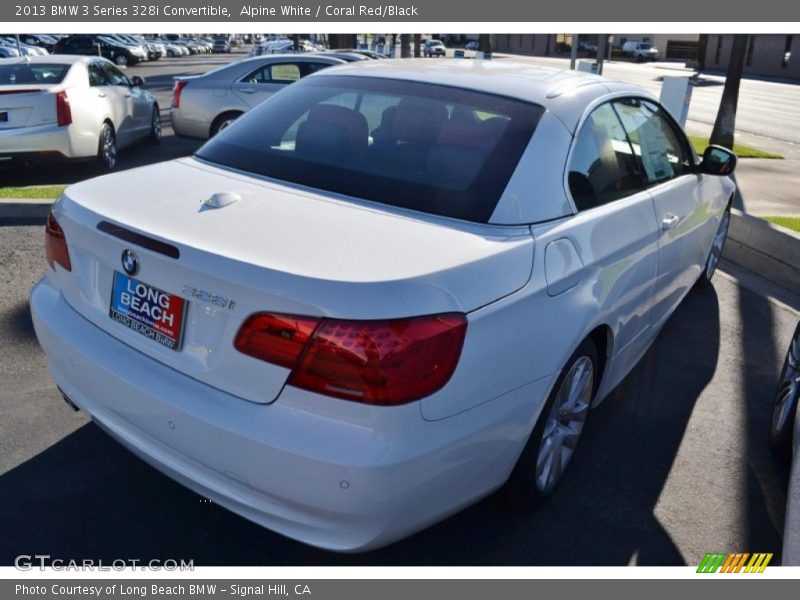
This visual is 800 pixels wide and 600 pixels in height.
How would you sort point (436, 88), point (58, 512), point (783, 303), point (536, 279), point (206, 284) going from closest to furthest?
point (206, 284) → point (536, 279) → point (58, 512) → point (436, 88) → point (783, 303)

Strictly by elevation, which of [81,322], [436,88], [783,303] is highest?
[436,88]

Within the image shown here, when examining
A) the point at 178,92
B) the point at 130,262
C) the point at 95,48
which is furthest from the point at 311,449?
the point at 95,48

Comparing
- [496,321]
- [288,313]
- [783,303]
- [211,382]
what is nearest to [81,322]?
[211,382]

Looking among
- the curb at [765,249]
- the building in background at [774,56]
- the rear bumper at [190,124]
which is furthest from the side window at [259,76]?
the building in background at [774,56]

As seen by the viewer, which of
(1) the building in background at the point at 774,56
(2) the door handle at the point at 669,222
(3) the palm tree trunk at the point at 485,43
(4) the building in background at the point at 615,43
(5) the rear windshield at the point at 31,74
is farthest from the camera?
(4) the building in background at the point at 615,43

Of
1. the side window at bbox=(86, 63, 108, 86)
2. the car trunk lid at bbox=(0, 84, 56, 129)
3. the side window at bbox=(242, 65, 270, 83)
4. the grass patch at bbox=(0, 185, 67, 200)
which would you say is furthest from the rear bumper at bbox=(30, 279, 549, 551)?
the side window at bbox=(242, 65, 270, 83)

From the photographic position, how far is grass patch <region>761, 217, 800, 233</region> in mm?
7534

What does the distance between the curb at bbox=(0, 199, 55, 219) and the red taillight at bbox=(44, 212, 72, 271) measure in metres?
4.44

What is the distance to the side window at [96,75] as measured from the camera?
9.94 metres

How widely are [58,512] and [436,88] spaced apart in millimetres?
2356

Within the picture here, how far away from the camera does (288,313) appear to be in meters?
2.24

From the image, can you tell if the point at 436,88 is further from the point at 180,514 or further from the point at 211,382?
the point at 180,514

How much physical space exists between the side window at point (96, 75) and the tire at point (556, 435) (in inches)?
337

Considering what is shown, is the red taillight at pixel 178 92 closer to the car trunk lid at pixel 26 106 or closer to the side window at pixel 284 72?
the side window at pixel 284 72
